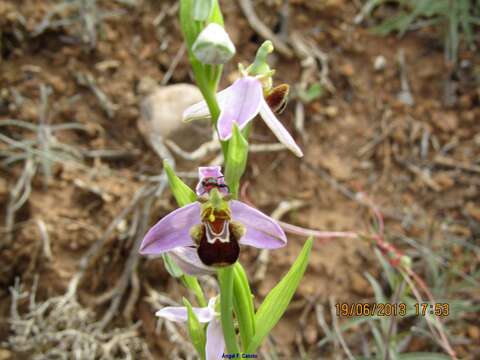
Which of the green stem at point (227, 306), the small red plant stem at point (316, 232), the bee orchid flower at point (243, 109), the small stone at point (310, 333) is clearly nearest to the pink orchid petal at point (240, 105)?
the bee orchid flower at point (243, 109)

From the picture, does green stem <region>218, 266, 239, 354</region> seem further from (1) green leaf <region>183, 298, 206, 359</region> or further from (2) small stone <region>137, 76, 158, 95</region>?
(2) small stone <region>137, 76, 158, 95</region>

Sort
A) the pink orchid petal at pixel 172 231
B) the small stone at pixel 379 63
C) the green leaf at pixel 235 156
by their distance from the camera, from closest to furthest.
→ the green leaf at pixel 235 156 → the pink orchid petal at pixel 172 231 → the small stone at pixel 379 63

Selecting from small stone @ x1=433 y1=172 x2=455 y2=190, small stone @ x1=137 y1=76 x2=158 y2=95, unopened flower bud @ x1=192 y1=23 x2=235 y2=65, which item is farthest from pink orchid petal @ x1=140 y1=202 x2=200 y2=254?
small stone @ x1=433 y1=172 x2=455 y2=190

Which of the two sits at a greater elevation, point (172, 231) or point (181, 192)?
point (181, 192)

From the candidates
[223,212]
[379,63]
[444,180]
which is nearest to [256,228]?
[223,212]

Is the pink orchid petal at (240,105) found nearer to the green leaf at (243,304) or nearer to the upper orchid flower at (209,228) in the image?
the upper orchid flower at (209,228)

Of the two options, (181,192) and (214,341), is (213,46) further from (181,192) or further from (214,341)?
(214,341)
